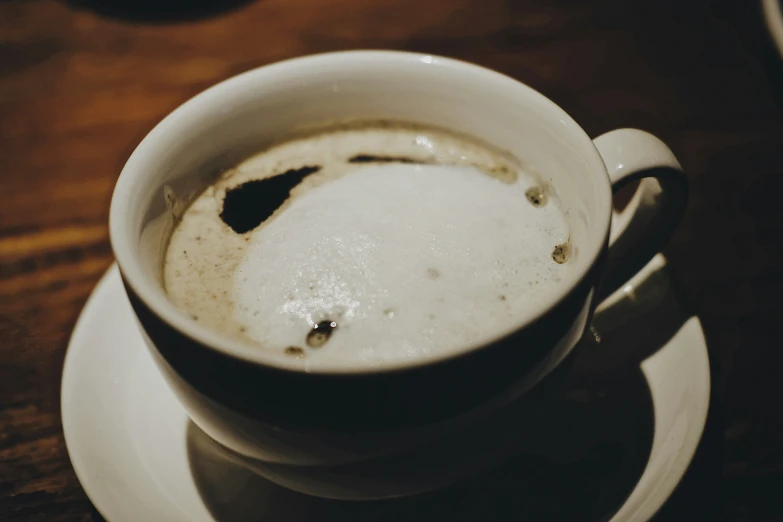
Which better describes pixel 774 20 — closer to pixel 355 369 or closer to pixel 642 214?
pixel 642 214

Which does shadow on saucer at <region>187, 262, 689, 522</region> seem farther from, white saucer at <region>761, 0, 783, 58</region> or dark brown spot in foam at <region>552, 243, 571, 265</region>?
white saucer at <region>761, 0, 783, 58</region>

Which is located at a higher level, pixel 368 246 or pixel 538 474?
pixel 368 246

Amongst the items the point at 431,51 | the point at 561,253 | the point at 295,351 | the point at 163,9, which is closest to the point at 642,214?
the point at 561,253

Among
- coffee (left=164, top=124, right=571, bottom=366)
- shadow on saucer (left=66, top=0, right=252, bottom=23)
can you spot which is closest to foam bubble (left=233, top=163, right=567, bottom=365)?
coffee (left=164, top=124, right=571, bottom=366)

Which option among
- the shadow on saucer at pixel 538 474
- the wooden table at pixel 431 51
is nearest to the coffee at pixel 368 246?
the shadow on saucer at pixel 538 474

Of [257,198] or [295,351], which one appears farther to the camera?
[257,198]

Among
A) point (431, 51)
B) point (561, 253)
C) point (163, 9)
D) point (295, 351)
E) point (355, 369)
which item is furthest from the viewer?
point (163, 9)

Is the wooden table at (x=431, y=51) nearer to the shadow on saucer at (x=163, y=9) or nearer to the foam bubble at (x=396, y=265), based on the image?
the shadow on saucer at (x=163, y=9)
